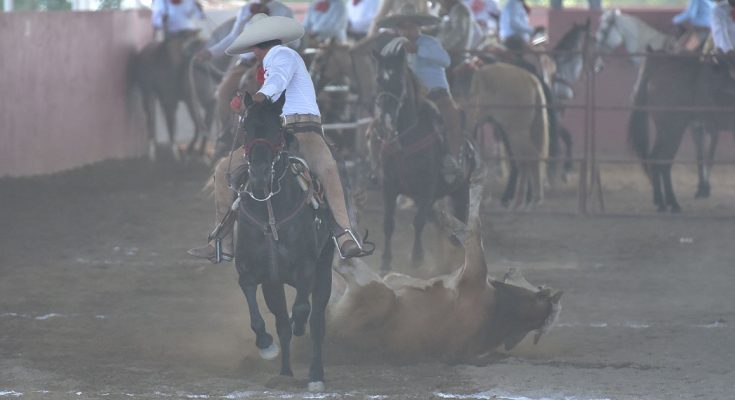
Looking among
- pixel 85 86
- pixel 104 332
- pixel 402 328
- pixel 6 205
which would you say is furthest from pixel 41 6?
pixel 402 328

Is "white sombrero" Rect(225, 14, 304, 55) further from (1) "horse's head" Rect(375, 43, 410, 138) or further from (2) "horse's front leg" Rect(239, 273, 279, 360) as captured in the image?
(1) "horse's head" Rect(375, 43, 410, 138)

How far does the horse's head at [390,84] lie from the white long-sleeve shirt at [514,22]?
6957mm

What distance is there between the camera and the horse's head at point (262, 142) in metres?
6.88

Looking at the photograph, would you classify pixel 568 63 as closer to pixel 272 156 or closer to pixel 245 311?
pixel 245 311

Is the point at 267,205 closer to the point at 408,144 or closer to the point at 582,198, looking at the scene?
the point at 408,144

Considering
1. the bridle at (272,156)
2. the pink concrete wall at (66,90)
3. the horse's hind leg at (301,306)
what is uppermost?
the bridle at (272,156)

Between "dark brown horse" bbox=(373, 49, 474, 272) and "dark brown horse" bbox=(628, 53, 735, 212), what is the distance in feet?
11.9

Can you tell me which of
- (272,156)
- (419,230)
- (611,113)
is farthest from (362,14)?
(272,156)

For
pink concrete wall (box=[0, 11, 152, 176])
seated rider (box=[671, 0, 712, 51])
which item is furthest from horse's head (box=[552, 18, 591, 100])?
pink concrete wall (box=[0, 11, 152, 176])

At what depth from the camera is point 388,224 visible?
11.7 m

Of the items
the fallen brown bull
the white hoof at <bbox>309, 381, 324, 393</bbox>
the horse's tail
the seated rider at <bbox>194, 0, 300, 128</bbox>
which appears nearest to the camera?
the white hoof at <bbox>309, 381, 324, 393</bbox>

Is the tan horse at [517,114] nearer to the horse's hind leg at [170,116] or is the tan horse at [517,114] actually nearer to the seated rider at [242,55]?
the seated rider at [242,55]

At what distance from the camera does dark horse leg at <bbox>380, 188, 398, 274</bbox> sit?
1141 centimetres

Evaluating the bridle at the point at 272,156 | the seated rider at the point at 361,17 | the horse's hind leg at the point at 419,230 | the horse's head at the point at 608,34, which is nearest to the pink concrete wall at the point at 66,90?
the seated rider at the point at 361,17
